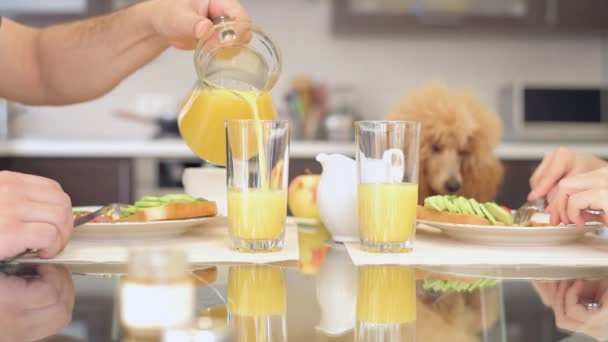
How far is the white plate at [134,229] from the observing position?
101cm

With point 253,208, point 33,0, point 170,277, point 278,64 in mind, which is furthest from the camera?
point 33,0

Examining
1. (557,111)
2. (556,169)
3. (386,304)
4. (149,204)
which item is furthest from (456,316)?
(557,111)

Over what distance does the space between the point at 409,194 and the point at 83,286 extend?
0.43m

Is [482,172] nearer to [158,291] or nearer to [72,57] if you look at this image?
[72,57]

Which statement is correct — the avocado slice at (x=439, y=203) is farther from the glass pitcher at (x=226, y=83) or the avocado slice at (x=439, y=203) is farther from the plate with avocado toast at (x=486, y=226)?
the glass pitcher at (x=226, y=83)

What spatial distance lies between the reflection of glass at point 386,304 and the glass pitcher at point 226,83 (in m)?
0.41

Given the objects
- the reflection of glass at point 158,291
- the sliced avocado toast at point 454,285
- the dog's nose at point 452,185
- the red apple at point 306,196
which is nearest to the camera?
the reflection of glass at point 158,291

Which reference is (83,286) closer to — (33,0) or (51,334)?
(51,334)

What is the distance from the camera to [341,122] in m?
3.27

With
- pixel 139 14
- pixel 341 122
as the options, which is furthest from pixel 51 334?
pixel 341 122

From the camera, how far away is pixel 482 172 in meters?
2.28

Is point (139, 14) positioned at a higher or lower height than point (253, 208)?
higher

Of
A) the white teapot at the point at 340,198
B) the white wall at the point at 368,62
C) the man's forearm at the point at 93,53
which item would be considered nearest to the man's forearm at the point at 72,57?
the man's forearm at the point at 93,53

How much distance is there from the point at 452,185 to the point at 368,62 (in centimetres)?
155
